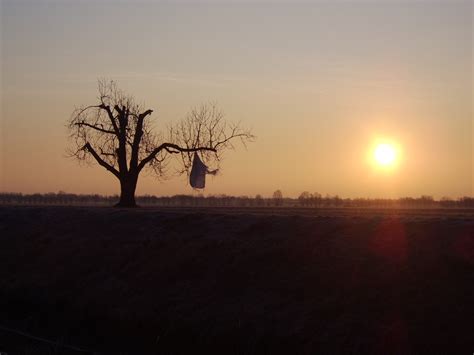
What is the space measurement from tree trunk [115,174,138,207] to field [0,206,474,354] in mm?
14371

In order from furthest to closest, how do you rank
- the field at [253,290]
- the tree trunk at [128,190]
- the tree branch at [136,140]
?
the tree branch at [136,140] → the tree trunk at [128,190] → the field at [253,290]

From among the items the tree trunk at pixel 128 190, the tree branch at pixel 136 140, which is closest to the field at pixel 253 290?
the tree trunk at pixel 128 190

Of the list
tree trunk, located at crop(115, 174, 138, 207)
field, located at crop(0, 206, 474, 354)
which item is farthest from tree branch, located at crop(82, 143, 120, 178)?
field, located at crop(0, 206, 474, 354)

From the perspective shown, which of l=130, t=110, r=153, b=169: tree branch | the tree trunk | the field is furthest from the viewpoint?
l=130, t=110, r=153, b=169: tree branch

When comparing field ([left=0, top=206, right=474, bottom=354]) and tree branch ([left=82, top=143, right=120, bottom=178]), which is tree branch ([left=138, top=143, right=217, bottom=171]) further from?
field ([left=0, top=206, right=474, bottom=354])

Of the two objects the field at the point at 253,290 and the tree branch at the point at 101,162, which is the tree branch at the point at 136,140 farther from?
the field at the point at 253,290

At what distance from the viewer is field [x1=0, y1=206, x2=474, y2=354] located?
16.0m

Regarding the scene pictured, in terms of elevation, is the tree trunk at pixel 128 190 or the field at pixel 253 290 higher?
the tree trunk at pixel 128 190

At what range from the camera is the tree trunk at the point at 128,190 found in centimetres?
4278

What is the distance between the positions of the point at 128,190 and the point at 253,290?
24755 millimetres

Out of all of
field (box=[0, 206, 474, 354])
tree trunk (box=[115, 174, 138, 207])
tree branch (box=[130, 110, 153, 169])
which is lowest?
field (box=[0, 206, 474, 354])

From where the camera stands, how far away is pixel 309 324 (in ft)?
54.5

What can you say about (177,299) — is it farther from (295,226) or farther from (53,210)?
(53,210)

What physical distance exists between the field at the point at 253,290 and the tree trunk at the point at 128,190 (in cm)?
1437
